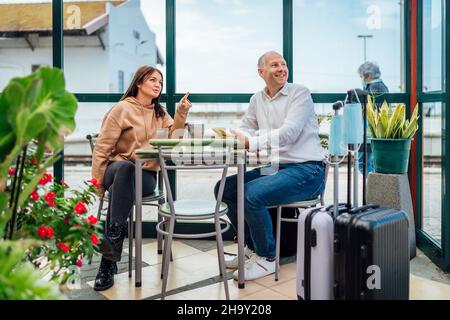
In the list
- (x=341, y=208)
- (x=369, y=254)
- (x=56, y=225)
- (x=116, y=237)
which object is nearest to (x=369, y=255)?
(x=369, y=254)

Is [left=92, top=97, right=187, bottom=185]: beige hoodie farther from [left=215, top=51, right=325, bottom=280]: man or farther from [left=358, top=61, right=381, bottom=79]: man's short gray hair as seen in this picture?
[left=358, top=61, right=381, bottom=79]: man's short gray hair

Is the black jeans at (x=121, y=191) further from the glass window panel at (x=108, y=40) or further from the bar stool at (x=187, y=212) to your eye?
the glass window panel at (x=108, y=40)

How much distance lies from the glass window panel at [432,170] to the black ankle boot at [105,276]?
6.76 ft

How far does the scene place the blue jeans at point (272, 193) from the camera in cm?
237

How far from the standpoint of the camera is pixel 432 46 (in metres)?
2.83

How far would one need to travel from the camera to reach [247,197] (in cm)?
238

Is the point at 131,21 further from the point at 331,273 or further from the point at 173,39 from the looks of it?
the point at 331,273

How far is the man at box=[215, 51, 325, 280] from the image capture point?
239 cm

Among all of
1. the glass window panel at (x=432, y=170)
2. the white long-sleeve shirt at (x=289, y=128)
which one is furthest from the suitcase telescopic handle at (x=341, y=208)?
the glass window panel at (x=432, y=170)

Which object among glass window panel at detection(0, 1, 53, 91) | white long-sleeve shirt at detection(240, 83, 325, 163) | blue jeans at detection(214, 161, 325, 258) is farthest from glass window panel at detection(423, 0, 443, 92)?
glass window panel at detection(0, 1, 53, 91)

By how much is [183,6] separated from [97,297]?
7.46 feet

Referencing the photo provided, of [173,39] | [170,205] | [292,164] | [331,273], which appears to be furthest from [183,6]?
[331,273]

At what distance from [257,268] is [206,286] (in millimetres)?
323

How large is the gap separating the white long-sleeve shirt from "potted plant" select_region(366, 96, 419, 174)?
440 mm
